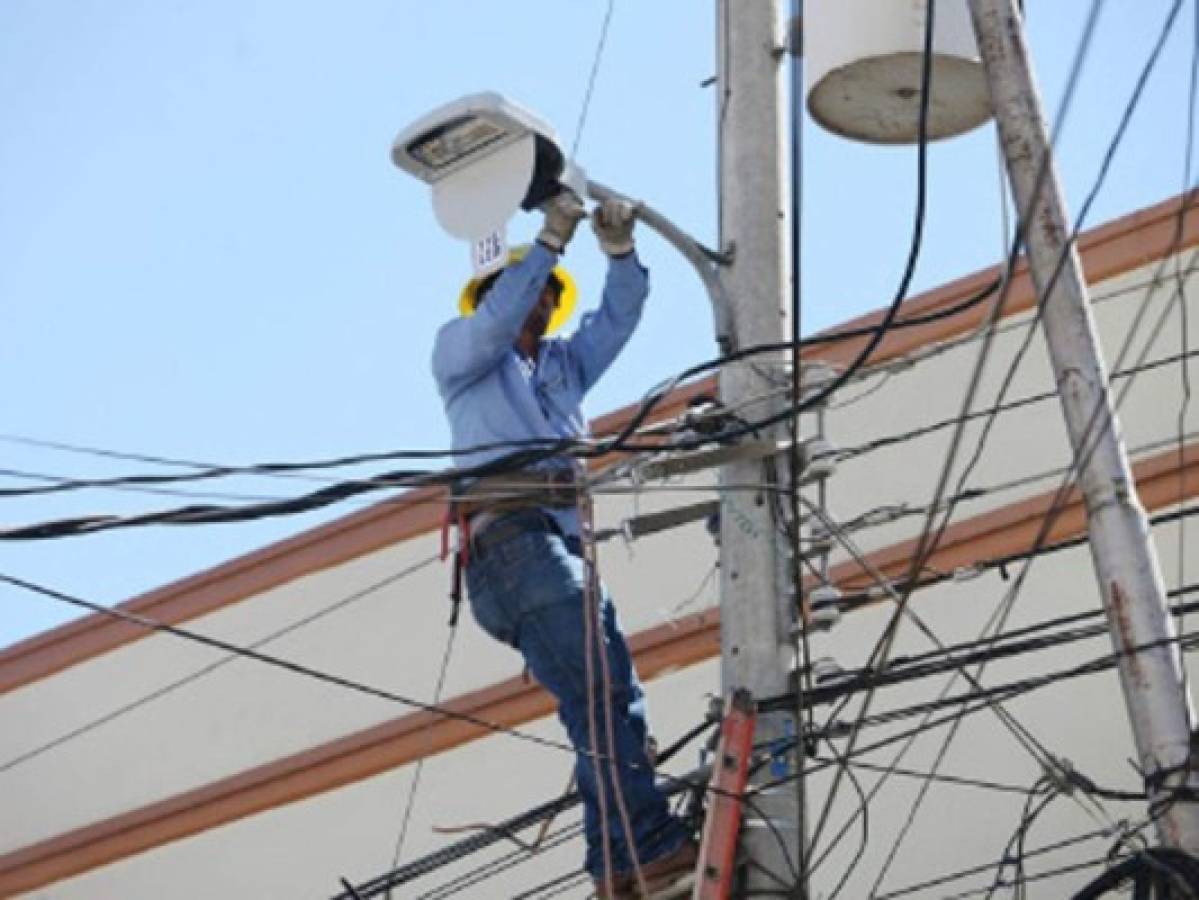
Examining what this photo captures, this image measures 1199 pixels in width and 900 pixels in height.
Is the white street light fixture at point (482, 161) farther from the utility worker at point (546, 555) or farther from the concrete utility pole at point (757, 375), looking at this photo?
the concrete utility pole at point (757, 375)

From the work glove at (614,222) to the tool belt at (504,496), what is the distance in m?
0.81

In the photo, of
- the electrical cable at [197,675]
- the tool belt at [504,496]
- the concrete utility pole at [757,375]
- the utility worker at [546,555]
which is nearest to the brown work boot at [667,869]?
the utility worker at [546,555]

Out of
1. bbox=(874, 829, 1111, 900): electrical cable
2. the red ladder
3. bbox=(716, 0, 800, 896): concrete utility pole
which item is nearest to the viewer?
the red ladder

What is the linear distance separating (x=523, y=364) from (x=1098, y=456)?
7.49 feet

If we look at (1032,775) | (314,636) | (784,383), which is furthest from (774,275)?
(314,636)

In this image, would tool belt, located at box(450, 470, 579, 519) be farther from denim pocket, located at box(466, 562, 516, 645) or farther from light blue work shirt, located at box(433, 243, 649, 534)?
denim pocket, located at box(466, 562, 516, 645)

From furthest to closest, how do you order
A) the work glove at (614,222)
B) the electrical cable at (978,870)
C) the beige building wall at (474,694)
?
1. the beige building wall at (474,694)
2. the electrical cable at (978,870)
3. the work glove at (614,222)

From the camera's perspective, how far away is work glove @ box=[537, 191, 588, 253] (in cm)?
946

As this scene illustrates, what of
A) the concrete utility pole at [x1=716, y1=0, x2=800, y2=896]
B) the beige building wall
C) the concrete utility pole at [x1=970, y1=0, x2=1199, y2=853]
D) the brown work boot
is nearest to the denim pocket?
the beige building wall

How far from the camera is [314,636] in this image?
49.4 feet

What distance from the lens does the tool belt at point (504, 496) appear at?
370 inches

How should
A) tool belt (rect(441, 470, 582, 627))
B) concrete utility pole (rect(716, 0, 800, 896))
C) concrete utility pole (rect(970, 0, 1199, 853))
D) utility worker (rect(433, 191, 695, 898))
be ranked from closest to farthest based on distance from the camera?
concrete utility pole (rect(970, 0, 1199, 853)) < concrete utility pole (rect(716, 0, 800, 896)) < utility worker (rect(433, 191, 695, 898)) < tool belt (rect(441, 470, 582, 627))

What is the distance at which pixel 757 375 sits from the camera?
9656mm

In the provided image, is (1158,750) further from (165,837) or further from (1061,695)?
(165,837)
